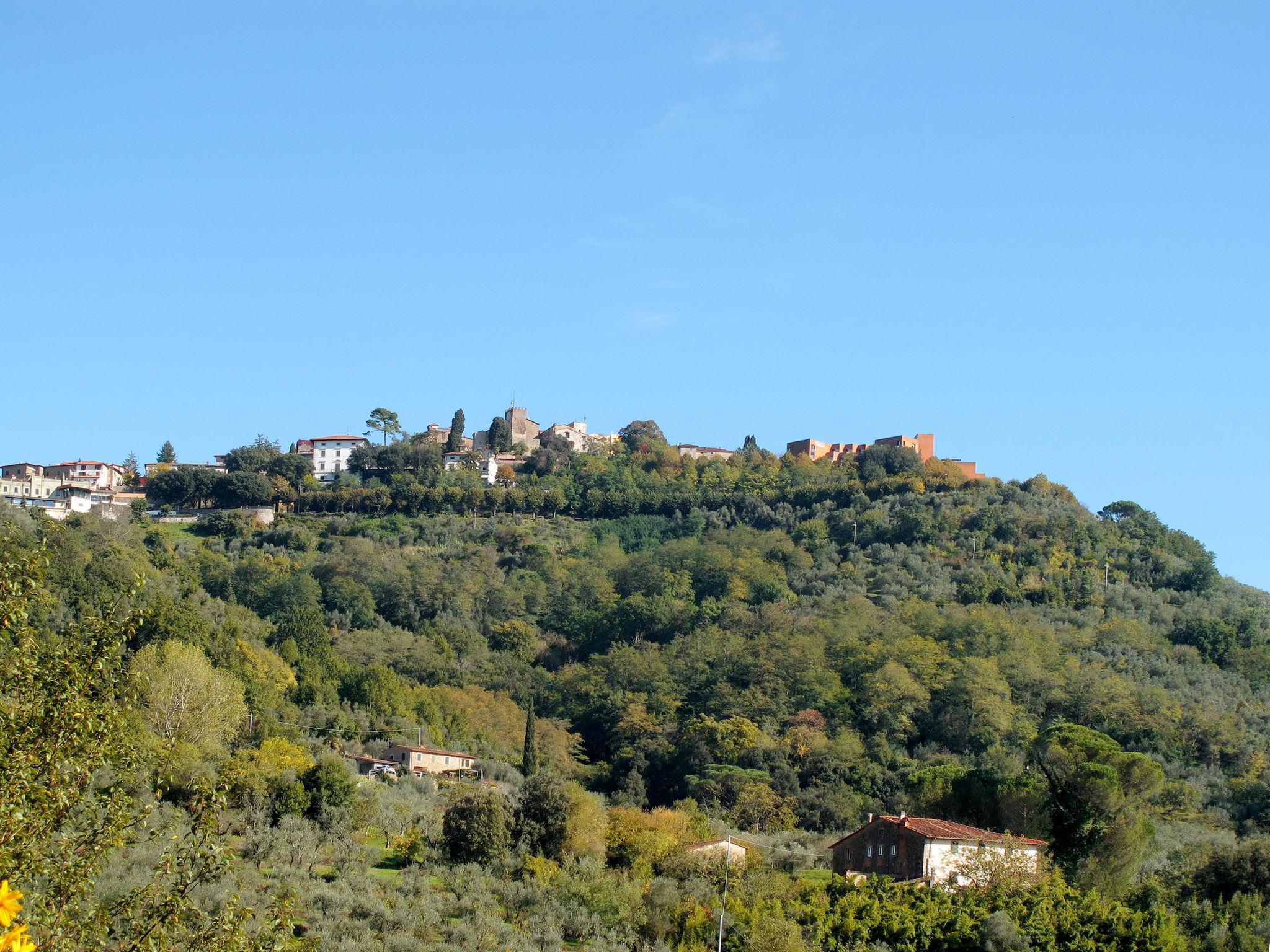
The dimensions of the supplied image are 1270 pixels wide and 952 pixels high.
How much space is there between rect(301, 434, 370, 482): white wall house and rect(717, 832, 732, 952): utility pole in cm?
7644

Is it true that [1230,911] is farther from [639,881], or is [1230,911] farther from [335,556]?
[335,556]

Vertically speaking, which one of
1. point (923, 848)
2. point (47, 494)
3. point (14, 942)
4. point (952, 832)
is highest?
point (47, 494)

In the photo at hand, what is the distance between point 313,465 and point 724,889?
261 feet

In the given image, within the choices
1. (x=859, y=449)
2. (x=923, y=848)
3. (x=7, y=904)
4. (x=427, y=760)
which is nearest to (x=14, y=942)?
(x=7, y=904)

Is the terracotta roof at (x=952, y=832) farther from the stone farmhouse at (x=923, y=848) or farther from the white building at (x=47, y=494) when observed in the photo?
the white building at (x=47, y=494)

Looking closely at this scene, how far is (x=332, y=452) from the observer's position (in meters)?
114

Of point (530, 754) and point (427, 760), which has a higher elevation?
point (530, 754)

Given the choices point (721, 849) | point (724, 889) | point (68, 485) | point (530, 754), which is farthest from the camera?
point (68, 485)

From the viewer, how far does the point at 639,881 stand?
37188mm

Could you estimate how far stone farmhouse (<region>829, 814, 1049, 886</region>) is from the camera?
127ft

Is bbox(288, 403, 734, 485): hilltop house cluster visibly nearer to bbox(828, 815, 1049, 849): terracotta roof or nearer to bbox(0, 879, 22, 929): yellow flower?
bbox(828, 815, 1049, 849): terracotta roof

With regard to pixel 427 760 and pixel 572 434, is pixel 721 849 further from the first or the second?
pixel 572 434

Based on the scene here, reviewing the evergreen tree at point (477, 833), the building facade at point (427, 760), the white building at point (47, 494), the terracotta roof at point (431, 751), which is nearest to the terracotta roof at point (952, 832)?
the evergreen tree at point (477, 833)

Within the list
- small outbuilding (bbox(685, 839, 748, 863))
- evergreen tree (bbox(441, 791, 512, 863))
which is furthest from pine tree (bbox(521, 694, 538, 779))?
evergreen tree (bbox(441, 791, 512, 863))
